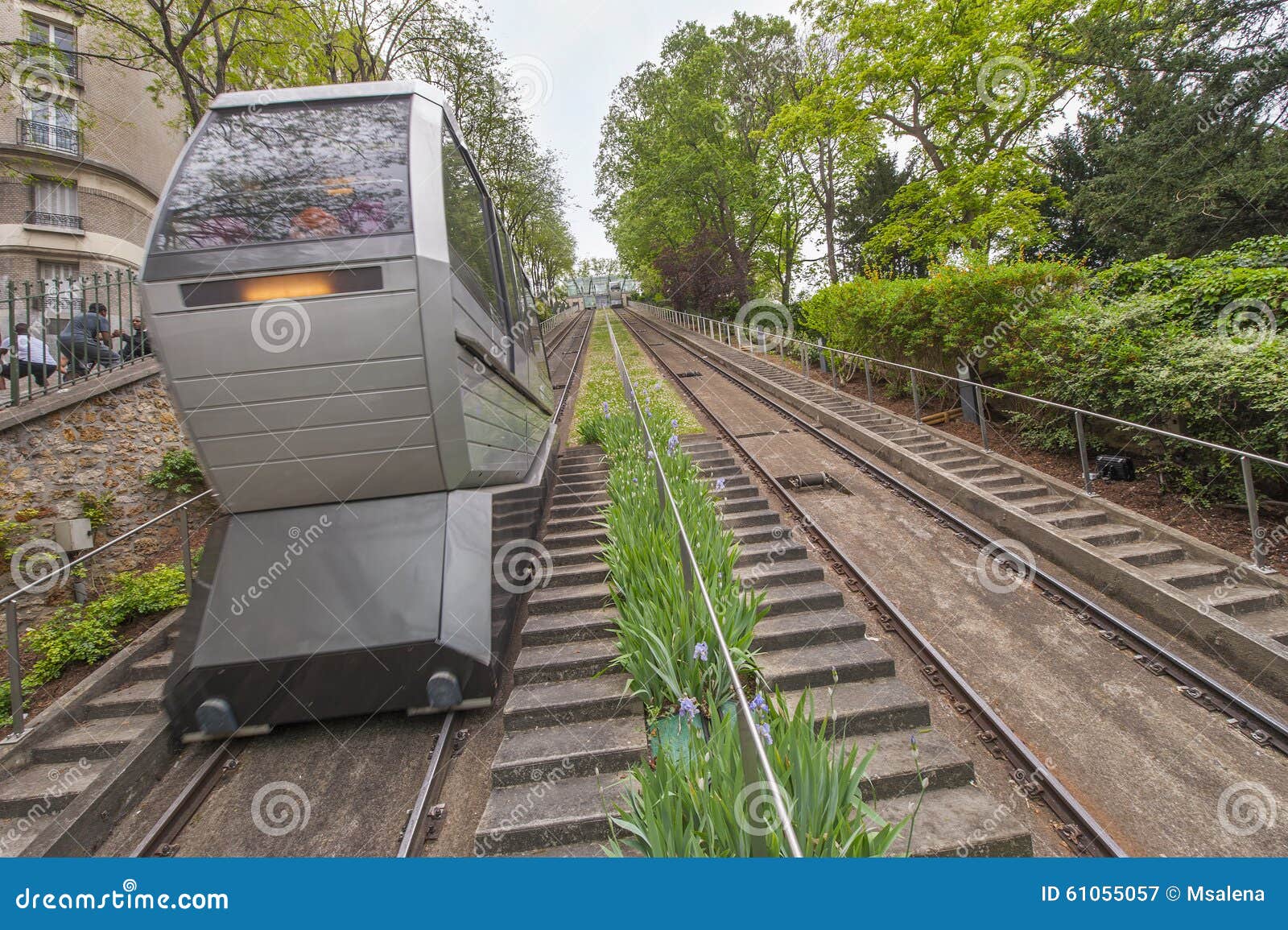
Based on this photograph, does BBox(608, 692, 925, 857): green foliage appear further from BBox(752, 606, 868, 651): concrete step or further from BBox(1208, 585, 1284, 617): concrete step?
BBox(1208, 585, 1284, 617): concrete step

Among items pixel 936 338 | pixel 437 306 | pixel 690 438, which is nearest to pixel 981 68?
pixel 936 338

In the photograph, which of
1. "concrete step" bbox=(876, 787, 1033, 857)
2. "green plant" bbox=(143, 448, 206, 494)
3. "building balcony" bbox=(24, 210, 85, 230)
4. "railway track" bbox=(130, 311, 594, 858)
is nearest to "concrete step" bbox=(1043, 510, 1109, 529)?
"concrete step" bbox=(876, 787, 1033, 857)

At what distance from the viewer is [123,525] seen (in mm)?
6559

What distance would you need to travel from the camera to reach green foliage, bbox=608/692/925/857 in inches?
82.4

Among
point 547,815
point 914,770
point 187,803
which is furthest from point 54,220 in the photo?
point 914,770

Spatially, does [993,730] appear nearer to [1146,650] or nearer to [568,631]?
[1146,650]

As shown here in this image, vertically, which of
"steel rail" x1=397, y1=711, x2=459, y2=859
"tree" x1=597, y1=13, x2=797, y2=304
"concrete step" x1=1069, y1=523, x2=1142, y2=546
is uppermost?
"tree" x1=597, y1=13, x2=797, y2=304

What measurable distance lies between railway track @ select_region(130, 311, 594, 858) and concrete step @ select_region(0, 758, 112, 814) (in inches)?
21.7

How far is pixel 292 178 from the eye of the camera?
3686 mm

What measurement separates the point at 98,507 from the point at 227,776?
423 centimetres

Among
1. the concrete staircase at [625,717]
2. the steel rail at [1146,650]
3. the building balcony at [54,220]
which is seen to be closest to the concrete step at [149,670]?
the concrete staircase at [625,717]

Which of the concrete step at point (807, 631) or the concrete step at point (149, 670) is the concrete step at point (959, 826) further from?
the concrete step at point (149, 670)

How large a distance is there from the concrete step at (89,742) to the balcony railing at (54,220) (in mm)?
19133

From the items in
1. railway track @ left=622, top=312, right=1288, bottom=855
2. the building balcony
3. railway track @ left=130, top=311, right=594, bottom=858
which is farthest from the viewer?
the building balcony
